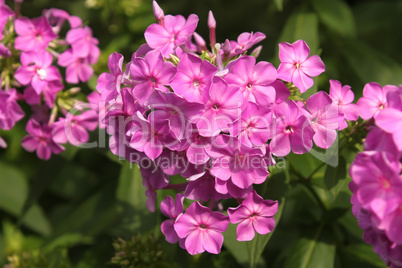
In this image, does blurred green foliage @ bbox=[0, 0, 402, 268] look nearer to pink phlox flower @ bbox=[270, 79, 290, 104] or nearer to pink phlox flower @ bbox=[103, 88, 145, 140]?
pink phlox flower @ bbox=[270, 79, 290, 104]

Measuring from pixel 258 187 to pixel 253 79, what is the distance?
56 cm

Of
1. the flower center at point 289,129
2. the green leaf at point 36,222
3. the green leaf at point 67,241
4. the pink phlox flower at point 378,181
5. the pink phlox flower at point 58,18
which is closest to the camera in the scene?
the pink phlox flower at point 378,181

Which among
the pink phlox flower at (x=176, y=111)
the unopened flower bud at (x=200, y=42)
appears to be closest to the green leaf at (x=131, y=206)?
the unopened flower bud at (x=200, y=42)

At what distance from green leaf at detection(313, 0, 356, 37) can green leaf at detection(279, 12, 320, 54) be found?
8cm

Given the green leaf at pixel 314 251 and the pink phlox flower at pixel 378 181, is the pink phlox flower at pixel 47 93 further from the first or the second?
the pink phlox flower at pixel 378 181

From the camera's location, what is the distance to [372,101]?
189 cm

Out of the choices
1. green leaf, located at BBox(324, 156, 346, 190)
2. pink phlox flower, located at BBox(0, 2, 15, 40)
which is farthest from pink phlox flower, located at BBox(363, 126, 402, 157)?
pink phlox flower, located at BBox(0, 2, 15, 40)

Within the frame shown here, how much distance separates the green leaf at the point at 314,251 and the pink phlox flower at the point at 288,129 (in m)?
0.80

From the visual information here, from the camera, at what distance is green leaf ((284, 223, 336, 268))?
2.38 meters

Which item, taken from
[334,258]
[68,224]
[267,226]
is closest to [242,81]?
[267,226]

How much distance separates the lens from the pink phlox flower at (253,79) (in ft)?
5.97

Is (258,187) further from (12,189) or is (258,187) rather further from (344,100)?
(12,189)

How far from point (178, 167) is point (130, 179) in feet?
3.21

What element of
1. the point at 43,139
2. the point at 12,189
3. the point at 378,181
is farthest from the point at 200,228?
the point at 12,189
